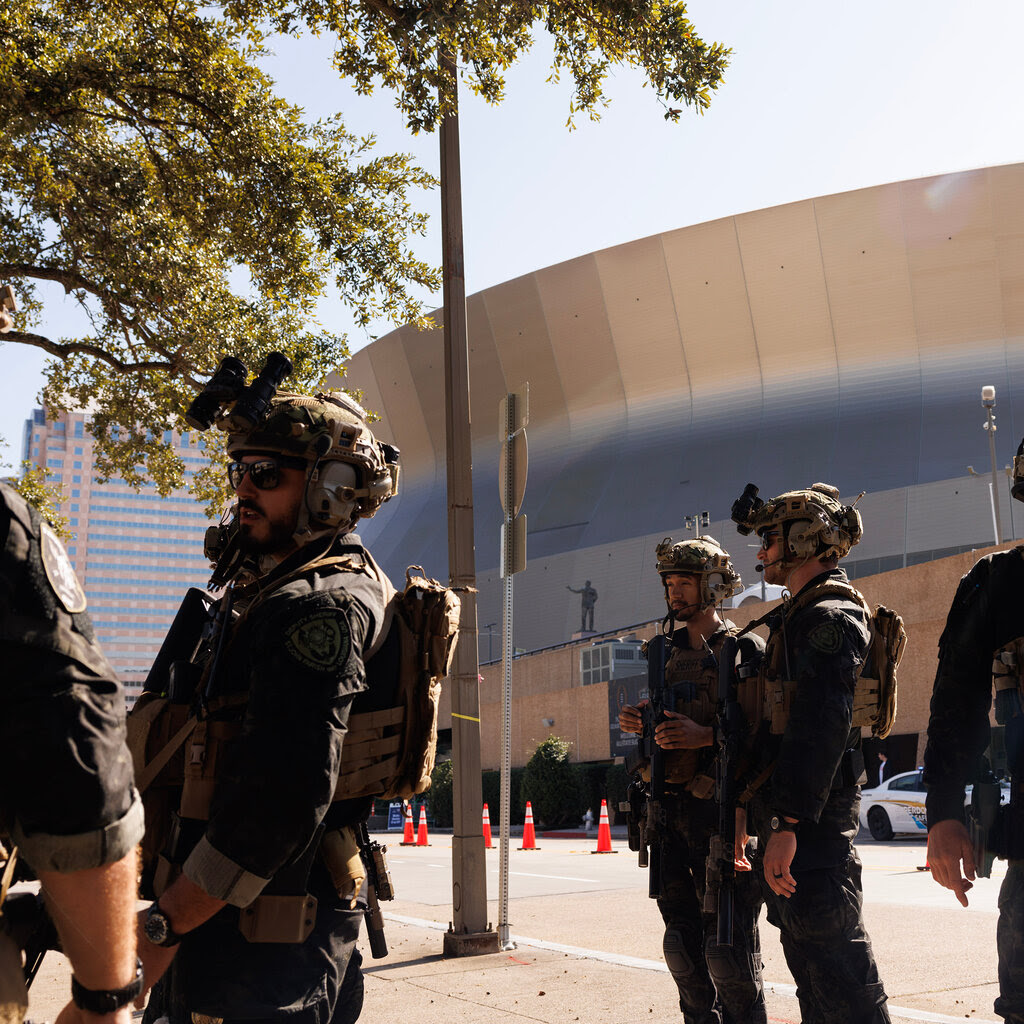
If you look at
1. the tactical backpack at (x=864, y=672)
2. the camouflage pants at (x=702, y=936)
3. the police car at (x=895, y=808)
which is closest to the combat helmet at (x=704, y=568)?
the camouflage pants at (x=702, y=936)

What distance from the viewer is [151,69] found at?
1117 cm

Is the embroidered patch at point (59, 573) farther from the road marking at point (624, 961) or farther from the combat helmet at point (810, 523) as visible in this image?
the road marking at point (624, 961)

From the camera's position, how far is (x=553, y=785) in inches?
1288

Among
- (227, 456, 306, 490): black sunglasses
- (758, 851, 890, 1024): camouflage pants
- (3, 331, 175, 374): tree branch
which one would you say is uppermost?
(3, 331, 175, 374): tree branch

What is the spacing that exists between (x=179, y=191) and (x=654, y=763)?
8.98 meters

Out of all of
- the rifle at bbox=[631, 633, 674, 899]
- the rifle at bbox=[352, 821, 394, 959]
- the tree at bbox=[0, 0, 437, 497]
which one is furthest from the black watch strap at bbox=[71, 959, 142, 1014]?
the tree at bbox=[0, 0, 437, 497]

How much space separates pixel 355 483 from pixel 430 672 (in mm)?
576

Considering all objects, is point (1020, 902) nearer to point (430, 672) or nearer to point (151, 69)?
point (430, 672)

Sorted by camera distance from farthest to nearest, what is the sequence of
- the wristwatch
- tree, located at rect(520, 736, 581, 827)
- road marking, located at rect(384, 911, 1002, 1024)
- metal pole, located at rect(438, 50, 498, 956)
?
tree, located at rect(520, 736, 581, 827) < metal pole, located at rect(438, 50, 498, 956) < road marking, located at rect(384, 911, 1002, 1024) < the wristwatch

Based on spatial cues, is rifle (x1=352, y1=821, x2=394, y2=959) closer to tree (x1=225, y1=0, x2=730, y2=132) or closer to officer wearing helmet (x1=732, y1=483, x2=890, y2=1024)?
officer wearing helmet (x1=732, y1=483, x2=890, y2=1024)

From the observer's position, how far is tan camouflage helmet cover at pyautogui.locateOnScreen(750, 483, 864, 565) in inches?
182

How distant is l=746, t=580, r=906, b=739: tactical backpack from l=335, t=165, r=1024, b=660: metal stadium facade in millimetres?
40281

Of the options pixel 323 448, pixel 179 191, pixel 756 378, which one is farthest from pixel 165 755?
pixel 756 378

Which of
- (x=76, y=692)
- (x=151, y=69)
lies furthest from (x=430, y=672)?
(x=151, y=69)
